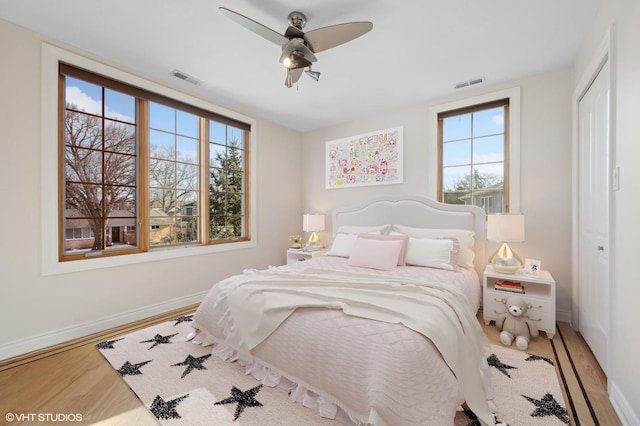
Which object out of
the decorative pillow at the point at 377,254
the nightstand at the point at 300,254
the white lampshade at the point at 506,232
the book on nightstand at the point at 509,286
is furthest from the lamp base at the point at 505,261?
the nightstand at the point at 300,254

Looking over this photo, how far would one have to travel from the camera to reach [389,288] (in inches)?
74.3

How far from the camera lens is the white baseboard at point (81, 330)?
7.09 ft

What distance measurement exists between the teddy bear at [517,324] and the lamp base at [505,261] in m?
0.29

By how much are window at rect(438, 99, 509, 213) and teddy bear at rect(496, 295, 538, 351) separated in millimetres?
1176

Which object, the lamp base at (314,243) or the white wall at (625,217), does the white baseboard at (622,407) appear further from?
the lamp base at (314,243)

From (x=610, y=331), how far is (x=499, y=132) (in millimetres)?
2269

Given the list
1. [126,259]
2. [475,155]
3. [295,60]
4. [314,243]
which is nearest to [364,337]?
[295,60]

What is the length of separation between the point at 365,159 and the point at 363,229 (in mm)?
1119

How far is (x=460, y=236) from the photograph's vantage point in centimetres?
302

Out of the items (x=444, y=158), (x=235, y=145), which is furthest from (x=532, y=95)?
(x=235, y=145)

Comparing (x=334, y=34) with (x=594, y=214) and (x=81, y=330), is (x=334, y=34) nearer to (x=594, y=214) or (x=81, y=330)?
(x=594, y=214)

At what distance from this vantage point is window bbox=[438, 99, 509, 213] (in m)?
3.17

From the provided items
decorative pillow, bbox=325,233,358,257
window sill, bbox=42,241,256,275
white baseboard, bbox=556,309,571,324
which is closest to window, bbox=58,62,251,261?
window sill, bbox=42,241,256,275

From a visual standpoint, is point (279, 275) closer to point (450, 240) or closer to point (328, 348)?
point (328, 348)
